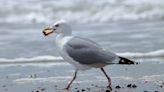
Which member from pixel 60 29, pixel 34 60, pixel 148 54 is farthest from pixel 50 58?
pixel 60 29

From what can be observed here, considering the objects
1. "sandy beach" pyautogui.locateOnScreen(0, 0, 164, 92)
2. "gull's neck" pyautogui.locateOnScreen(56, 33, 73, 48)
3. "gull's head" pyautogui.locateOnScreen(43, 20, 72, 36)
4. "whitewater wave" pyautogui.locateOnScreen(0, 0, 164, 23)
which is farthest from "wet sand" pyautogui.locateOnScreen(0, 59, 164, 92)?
"whitewater wave" pyautogui.locateOnScreen(0, 0, 164, 23)

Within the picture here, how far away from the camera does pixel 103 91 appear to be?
6.66 m

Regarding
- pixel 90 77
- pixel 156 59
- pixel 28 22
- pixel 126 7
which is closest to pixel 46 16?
pixel 28 22

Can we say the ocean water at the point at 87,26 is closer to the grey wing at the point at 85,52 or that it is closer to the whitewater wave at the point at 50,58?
the whitewater wave at the point at 50,58

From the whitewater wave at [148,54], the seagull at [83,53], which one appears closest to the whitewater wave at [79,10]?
the whitewater wave at [148,54]

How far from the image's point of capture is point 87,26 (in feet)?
42.7

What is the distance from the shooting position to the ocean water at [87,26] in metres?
9.73

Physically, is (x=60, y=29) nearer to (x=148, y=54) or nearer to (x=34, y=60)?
(x=34, y=60)

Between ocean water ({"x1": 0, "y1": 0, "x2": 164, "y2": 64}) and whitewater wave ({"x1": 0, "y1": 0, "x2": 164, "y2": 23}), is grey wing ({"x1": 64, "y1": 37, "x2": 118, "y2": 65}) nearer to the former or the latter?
ocean water ({"x1": 0, "y1": 0, "x2": 164, "y2": 64})

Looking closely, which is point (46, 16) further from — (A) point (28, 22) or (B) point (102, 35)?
(B) point (102, 35)

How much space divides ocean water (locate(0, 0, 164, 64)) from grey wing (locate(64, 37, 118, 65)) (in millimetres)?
2250

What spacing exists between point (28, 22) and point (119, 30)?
3.24 m

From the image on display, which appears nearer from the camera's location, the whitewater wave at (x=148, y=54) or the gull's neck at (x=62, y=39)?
the gull's neck at (x=62, y=39)

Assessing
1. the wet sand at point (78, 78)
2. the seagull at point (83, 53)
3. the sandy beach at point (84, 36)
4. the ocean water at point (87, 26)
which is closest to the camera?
the seagull at point (83, 53)
